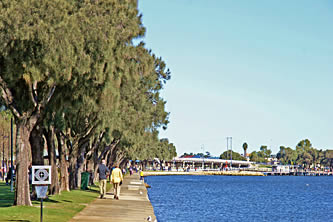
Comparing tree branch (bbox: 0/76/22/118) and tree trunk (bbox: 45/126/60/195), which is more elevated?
tree branch (bbox: 0/76/22/118)

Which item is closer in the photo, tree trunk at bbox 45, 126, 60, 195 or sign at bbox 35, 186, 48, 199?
sign at bbox 35, 186, 48, 199

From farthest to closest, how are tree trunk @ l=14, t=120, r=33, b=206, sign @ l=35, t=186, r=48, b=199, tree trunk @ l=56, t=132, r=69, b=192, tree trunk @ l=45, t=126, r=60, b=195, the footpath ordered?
tree trunk @ l=56, t=132, r=69, b=192
tree trunk @ l=45, t=126, r=60, b=195
tree trunk @ l=14, t=120, r=33, b=206
the footpath
sign @ l=35, t=186, r=48, b=199

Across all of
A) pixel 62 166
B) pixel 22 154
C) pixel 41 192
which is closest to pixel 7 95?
pixel 22 154

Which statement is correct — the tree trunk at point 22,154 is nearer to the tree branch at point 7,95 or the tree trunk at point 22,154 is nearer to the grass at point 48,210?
the tree branch at point 7,95

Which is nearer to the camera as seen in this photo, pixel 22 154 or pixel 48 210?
pixel 22 154

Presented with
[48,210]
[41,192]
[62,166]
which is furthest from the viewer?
[62,166]

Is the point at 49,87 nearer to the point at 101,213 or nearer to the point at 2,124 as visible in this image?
the point at 101,213

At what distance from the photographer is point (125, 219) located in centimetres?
2258

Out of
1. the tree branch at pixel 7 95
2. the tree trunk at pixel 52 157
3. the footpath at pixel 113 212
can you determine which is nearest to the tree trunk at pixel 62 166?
the tree trunk at pixel 52 157

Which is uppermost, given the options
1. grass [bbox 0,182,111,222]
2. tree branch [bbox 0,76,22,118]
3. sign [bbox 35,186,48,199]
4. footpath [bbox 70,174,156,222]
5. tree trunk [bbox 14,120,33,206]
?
tree branch [bbox 0,76,22,118]

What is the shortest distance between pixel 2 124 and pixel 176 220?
182ft

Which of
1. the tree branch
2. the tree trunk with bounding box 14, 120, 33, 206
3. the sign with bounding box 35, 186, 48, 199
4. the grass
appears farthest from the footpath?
the tree branch

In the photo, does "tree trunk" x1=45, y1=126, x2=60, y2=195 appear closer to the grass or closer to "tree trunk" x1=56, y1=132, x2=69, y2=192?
the grass

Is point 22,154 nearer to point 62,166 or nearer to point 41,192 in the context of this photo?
point 41,192
